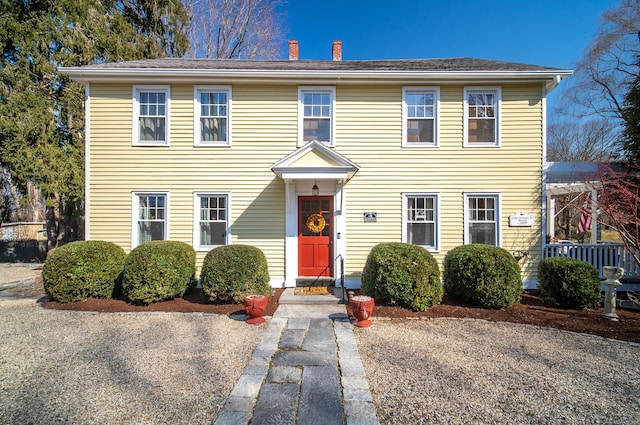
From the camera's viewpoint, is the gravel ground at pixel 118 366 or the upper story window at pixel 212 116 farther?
the upper story window at pixel 212 116

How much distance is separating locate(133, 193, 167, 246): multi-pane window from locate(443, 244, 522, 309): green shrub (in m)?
7.34

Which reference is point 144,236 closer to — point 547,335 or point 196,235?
point 196,235

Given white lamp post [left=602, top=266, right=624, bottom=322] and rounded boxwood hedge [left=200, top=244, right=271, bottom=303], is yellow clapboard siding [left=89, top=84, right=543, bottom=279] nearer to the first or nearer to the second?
rounded boxwood hedge [left=200, top=244, right=271, bottom=303]

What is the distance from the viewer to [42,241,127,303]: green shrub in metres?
6.13

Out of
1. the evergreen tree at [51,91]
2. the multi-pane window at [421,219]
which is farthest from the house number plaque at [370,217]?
the evergreen tree at [51,91]

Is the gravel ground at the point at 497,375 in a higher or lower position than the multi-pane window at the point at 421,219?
lower

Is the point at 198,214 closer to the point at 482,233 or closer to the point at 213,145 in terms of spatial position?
the point at 213,145

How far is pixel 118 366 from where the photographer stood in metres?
3.73

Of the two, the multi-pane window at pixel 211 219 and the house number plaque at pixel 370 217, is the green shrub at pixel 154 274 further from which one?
the house number plaque at pixel 370 217

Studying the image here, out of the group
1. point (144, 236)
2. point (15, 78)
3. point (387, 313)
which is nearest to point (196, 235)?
point (144, 236)

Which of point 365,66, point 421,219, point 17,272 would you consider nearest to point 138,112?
point 365,66

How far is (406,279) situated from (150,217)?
6.68 meters

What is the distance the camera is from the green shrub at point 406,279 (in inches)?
225

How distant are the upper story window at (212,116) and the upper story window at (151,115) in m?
0.80
